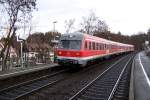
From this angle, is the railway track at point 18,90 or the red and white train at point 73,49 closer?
the railway track at point 18,90

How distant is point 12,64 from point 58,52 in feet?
18.2

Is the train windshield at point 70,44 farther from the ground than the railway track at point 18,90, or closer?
farther from the ground

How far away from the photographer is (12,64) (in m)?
26.5

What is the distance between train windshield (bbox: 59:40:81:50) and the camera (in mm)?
22500

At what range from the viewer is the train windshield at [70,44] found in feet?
73.8

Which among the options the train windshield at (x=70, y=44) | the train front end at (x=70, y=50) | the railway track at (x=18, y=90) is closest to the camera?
the railway track at (x=18, y=90)

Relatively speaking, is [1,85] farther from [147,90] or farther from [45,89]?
[147,90]

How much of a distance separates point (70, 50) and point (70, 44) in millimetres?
661

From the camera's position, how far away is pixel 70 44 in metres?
22.9

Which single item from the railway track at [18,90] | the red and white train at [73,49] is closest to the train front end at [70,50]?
the red and white train at [73,49]

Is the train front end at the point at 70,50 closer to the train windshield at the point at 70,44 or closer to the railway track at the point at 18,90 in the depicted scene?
the train windshield at the point at 70,44

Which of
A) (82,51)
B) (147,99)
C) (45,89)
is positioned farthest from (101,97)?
(82,51)

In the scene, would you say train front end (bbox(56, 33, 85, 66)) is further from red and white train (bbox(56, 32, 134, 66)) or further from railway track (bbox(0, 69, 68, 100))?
railway track (bbox(0, 69, 68, 100))

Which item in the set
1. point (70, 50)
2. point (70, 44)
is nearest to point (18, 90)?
point (70, 50)
